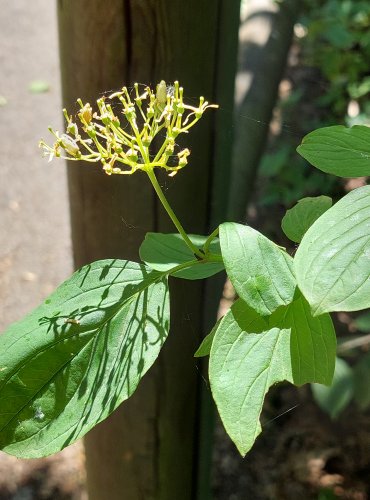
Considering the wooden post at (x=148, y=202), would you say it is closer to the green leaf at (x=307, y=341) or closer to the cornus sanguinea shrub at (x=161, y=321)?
the cornus sanguinea shrub at (x=161, y=321)

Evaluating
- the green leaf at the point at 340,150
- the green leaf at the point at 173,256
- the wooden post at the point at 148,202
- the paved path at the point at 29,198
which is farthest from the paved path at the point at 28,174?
the green leaf at the point at 340,150

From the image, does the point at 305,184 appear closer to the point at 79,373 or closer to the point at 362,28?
the point at 362,28

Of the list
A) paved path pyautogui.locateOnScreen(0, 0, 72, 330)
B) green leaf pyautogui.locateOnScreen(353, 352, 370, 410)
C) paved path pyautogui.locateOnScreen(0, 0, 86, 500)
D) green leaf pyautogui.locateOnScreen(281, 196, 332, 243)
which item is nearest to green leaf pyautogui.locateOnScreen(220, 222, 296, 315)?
green leaf pyautogui.locateOnScreen(281, 196, 332, 243)

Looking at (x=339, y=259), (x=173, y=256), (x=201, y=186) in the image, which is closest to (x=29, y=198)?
(x=201, y=186)

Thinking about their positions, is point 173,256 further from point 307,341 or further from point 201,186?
point 201,186

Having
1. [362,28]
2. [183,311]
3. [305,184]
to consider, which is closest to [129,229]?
[183,311]

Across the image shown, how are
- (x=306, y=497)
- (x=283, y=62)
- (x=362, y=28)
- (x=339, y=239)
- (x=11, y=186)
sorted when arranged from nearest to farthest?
1. (x=339, y=239)
2. (x=283, y=62)
3. (x=306, y=497)
4. (x=362, y=28)
5. (x=11, y=186)
